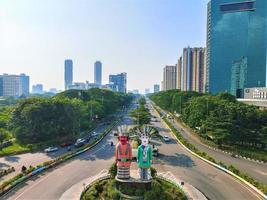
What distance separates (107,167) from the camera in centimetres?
3803

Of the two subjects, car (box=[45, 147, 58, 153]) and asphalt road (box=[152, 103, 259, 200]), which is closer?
asphalt road (box=[152, 103, 259, 200])

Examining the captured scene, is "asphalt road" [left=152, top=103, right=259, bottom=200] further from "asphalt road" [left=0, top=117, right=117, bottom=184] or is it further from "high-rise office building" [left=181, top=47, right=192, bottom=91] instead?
"high-rise office building" [left=181, top=47, right=192, bottom=91]

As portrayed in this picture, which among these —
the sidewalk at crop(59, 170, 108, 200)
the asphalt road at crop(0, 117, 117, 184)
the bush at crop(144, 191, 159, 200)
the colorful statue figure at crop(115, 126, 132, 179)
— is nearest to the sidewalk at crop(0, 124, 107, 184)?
the asphalt road at crop(0, 117, 117, 184)

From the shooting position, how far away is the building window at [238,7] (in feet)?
396

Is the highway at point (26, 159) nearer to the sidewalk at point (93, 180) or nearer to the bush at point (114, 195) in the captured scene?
the sidewalk at point (93, 180)

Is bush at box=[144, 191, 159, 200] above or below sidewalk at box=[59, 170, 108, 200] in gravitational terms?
above

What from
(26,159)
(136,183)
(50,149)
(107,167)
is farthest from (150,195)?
(50,149)

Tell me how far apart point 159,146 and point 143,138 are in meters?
25.6

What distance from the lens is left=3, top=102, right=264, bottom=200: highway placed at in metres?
28.6

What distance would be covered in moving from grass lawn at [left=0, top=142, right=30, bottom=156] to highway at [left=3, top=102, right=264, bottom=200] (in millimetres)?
10827

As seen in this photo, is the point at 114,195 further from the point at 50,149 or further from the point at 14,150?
the point at 14,150

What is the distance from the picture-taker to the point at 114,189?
1087 inches

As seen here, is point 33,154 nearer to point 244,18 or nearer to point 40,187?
point 40,187

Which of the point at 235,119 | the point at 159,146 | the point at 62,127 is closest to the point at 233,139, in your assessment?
the point at 235,119
